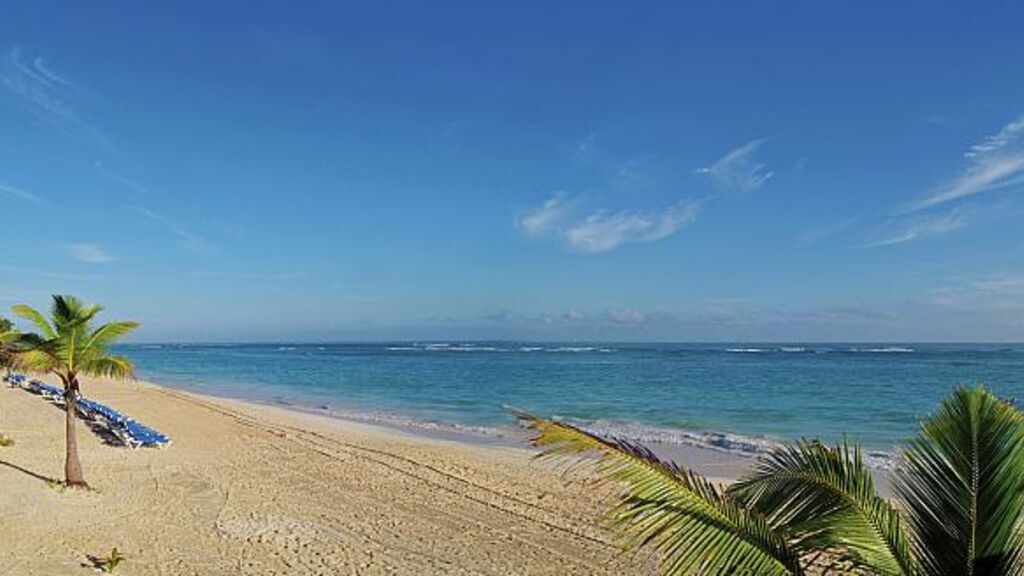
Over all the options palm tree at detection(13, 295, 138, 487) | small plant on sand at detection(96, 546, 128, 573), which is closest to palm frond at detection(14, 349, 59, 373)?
palm tree at detection(13, 295, 138, 487)

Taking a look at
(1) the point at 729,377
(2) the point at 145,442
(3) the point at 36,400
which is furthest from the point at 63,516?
(1) the point at 729,377

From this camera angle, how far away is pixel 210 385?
54906 mm

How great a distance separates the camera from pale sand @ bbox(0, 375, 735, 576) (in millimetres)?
10570

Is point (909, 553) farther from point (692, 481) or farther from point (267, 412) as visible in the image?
point (267, 412)

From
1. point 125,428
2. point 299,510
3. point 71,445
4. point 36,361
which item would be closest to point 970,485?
point 299,510

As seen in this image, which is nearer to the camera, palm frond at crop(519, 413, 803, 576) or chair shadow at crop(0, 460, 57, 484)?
palm frond at crop(519, 413, 803, 576)

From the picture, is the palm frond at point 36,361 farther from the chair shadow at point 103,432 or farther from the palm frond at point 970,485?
the palm frond at point 970,485

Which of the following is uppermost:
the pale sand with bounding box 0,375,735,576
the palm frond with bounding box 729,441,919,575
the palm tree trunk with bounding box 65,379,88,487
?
the palm frond with bounding box 729,441,919,575

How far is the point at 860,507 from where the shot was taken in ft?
13.1

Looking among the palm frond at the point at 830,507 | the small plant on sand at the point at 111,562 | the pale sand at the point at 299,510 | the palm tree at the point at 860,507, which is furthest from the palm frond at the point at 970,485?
the small plant on sand at the point at 111,562

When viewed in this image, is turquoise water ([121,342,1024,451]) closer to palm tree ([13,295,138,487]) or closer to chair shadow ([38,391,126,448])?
chair shadow ([38,391,126,448])

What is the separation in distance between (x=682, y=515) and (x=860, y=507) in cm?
121

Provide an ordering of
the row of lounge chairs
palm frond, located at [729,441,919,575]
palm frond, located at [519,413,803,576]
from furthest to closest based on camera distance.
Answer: the row of lounge chairs < palm frond, located at [729,441,919,575] < palm frond, located at [519,413,803,576]

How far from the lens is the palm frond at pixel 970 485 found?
3609 millimetres
